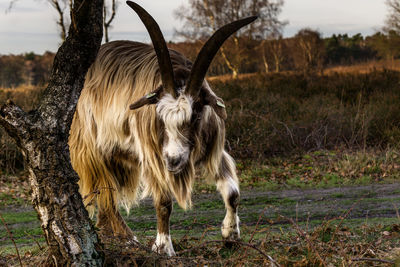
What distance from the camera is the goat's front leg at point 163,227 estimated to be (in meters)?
4.55

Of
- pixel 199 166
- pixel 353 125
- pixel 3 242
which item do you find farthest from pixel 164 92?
pixel 353 125

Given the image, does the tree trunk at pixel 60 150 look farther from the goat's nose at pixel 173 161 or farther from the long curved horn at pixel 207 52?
the long curved horn at pixel 207 52

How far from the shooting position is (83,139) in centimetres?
546

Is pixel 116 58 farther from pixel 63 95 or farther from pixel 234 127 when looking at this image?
pixel 234 127

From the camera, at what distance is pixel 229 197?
498cm

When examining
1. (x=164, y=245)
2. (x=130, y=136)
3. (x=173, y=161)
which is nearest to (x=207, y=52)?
(x=173, y=161)

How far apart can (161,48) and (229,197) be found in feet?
5.57

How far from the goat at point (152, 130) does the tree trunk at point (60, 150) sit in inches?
14.4

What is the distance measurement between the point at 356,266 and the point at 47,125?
2498mm

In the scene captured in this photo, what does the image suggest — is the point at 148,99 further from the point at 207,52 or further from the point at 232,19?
the point at 232,19

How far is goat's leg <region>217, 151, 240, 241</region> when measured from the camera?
194 inches

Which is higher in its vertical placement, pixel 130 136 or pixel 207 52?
pixel 207 52

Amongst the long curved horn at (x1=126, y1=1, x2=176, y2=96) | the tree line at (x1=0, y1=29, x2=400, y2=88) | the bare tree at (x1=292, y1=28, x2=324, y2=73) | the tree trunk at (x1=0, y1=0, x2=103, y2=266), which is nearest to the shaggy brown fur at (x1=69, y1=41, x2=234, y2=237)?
the long curved horn at (x1=126, y1=1, x2=176, y2=96)

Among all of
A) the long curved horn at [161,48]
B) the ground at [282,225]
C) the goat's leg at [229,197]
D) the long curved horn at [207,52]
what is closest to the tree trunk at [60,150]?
the ground at [282,225]
